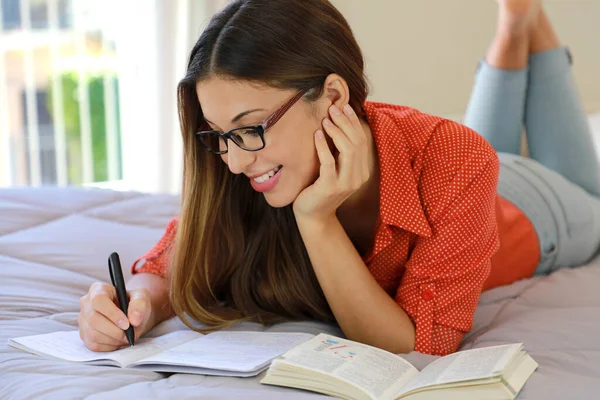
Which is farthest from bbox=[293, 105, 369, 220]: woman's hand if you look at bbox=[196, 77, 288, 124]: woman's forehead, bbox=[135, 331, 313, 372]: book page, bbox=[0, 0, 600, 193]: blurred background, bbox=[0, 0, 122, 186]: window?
bbox=[0, 0, 122, 186]: window

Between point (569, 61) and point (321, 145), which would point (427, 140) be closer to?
point (321, 145)

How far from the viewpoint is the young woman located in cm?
116

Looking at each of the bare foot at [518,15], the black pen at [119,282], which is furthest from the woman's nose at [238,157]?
the bare foot at [518,15]

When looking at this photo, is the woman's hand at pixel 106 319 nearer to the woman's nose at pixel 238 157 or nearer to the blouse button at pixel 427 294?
the woman's nose at pixel 238 157

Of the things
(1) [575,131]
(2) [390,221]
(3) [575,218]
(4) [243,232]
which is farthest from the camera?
(1) [575,131]

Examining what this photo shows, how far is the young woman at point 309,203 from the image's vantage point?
1.16 metres

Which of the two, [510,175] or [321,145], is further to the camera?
[510,175]

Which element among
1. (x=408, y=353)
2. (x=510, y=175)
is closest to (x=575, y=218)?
(x=510, y=175)

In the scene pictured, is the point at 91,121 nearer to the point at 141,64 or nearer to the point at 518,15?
the point at 141,64

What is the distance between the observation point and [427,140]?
135cm

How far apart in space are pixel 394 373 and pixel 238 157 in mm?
410

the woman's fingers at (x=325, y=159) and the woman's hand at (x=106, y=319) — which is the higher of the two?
the woman's fingers at (x=325, y=159)

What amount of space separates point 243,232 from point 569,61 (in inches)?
49.3

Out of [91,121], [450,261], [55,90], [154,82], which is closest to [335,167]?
[450,261]
